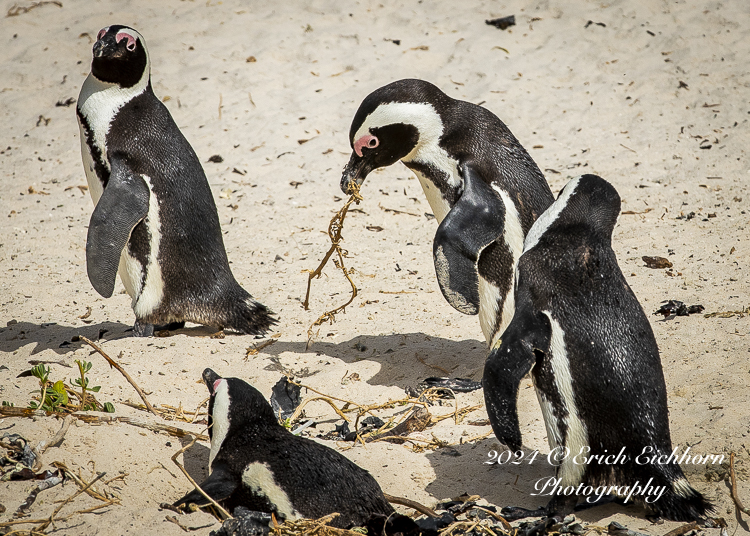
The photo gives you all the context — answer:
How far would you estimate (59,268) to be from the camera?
568 centimetres

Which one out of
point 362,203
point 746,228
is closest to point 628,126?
point 746,228

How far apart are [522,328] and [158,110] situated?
2.93m

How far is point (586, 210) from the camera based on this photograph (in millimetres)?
2953

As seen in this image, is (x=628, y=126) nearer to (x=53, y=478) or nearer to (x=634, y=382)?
(x=634, y=382)

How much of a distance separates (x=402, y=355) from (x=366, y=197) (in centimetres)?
257

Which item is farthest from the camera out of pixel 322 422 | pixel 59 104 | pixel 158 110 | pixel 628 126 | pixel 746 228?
pixel 59 104

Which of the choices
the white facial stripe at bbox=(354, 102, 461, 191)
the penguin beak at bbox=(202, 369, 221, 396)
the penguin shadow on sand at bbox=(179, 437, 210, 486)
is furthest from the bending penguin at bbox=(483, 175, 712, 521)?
the white facial stripe at bbox=(354, 102, 461, 191)

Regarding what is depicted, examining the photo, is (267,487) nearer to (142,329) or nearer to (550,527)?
(550,527)

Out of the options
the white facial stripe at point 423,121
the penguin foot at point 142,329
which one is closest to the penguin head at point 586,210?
the white facial stripe at point 423,121

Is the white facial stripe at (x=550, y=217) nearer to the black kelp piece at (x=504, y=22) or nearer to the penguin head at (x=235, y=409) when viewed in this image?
the penguin head at (x=235, y=409)

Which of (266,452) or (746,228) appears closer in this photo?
(266,452)

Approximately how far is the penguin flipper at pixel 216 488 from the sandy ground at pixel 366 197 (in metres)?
0.06

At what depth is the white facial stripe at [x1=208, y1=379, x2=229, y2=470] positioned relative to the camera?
2789 mm

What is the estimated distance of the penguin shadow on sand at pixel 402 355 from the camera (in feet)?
13.8
